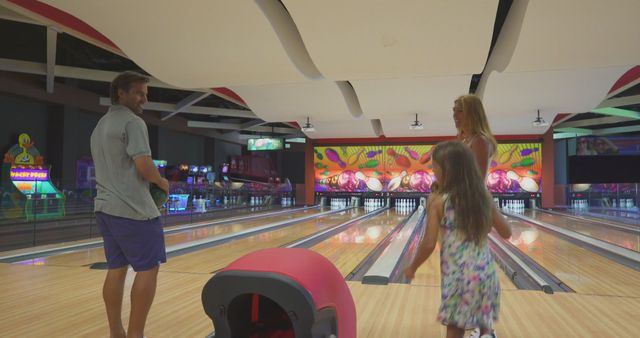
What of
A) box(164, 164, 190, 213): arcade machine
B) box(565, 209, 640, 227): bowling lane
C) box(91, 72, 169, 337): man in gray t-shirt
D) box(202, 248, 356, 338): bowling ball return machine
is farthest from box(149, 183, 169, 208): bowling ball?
box(565, 209, 640, 227): bowling lane

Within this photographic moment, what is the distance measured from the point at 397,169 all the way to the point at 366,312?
992 centimetres

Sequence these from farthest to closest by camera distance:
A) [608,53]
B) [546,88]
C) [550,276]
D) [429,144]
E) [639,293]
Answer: [429,144], [546,88], [608,53], [550,276], [639,293]

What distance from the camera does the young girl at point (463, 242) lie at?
4.31 ft

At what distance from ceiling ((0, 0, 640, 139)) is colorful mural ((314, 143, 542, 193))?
4305mm

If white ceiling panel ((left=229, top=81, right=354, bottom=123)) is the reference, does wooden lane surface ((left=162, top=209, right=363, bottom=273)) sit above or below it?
below

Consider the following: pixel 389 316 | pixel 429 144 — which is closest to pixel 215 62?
pixel 389 316

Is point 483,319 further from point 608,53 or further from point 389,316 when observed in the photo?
point 608,53

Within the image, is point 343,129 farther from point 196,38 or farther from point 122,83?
point 122,83

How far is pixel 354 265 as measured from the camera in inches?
149

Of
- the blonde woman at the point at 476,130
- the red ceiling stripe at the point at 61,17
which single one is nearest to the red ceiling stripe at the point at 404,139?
the red ceiling stripe at the point at 61,17

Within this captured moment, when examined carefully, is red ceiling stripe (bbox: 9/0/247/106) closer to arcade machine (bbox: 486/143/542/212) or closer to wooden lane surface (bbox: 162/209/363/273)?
wooden lane surface (bbox: 162/209/363/273)

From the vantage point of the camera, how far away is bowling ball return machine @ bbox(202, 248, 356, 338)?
3.75 feet

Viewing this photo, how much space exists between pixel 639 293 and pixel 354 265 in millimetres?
2039

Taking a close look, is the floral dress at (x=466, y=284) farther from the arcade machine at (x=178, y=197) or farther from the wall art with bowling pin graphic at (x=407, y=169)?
the wall art with bowling pin graphic at (x=407, y=169)
